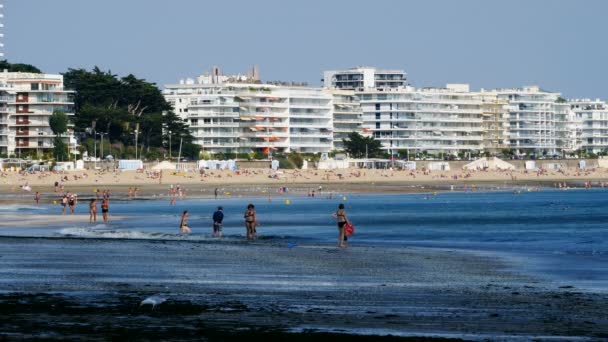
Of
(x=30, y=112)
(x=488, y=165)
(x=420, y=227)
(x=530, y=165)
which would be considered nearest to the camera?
(x=420, y=227)

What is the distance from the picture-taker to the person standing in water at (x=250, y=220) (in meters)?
36.5

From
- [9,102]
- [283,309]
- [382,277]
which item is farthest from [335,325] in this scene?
[9,102]

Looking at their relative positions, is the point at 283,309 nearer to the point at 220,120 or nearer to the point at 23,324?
the point at 23,324

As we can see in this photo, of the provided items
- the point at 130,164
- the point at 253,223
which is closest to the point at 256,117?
the point at 130,164

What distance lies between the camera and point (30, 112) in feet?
441

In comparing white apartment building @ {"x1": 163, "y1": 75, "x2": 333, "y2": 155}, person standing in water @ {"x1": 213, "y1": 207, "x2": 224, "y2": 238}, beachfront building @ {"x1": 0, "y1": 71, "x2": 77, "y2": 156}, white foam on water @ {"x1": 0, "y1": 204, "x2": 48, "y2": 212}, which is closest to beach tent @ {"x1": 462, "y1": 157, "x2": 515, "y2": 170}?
white apartment building @ {"x1": 163, "y1": 75, "x2": 333, "y2": 155}

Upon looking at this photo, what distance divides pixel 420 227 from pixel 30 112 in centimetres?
9369

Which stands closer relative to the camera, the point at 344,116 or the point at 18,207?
the point at 18,207

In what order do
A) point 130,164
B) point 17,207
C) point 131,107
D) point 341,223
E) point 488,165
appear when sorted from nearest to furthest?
point 341,223 < point 17,207 < point 130,164 < point 131,107 < point 488,165

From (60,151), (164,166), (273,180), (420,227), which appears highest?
(60,151)

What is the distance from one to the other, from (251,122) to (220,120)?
14.1 ft

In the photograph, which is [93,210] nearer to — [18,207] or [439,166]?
[18,207]

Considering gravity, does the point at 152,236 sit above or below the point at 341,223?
below

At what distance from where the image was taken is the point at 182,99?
175m
